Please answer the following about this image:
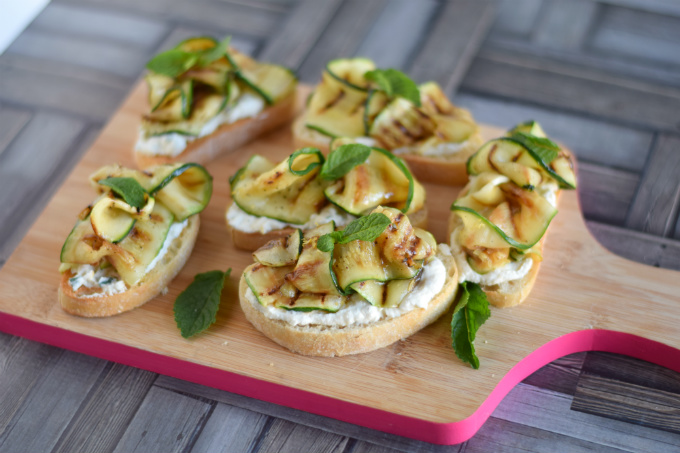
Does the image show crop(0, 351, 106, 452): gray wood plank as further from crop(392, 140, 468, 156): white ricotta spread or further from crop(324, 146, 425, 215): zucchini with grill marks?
crop(392, 140, 468, 156): white ricotta spread

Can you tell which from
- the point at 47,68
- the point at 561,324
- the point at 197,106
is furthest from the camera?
the point at 47,68

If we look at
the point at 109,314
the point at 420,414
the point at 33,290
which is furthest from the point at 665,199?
the point at 33,290

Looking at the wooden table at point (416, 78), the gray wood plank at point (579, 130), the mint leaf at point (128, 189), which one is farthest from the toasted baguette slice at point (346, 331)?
the gray wood plank at point (579, 130)

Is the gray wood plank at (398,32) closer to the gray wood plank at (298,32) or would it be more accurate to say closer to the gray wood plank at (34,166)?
the gray wood plank at (298,32)

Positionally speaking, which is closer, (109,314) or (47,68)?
(109,314)

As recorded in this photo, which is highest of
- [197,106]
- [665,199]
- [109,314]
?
[197,106]

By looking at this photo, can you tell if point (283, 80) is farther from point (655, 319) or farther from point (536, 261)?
point (655, 319)
